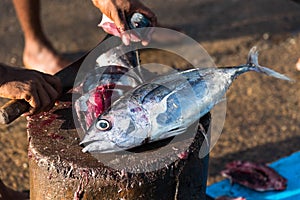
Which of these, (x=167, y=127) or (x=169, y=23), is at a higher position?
(x=167, y=127)

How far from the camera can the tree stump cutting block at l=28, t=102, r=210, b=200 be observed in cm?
218

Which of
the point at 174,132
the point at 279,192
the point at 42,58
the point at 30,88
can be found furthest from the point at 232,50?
the point at 30,88

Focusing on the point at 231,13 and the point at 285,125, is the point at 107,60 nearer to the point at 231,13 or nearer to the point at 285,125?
the point at 285,125

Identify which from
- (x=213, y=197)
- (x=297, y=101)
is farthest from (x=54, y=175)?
(x=297, y=101)

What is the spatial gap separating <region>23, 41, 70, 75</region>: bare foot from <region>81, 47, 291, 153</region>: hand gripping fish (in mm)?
2005

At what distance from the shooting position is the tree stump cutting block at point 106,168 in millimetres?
2176

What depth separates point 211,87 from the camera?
8.09 feet

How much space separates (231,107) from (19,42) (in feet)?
6.02

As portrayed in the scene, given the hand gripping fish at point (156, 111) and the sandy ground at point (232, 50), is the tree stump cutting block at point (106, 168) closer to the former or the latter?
the hand gripping fish at point (156, 111)

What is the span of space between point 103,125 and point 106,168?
155 millimetres

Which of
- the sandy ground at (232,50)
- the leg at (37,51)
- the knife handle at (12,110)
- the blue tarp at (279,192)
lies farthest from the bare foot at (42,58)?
the knife handle at (12,110)

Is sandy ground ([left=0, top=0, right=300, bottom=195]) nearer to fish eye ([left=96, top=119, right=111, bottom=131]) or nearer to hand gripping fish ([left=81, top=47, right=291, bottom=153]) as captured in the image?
hand gripping fish ([left=81, top=47, right=291, bottom=153])

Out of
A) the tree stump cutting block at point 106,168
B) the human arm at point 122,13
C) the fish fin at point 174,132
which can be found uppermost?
the human arm at point 122,13

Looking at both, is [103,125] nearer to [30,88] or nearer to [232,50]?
[30,88]
